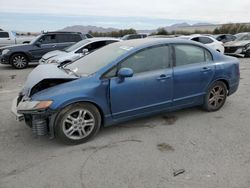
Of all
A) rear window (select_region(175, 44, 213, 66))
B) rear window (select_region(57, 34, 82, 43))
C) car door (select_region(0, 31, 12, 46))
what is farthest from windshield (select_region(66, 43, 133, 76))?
car door (select_region(0, 31, 12, 46))

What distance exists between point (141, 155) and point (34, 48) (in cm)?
966

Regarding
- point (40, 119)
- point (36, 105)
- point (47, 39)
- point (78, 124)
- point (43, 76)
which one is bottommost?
point (78, 124)

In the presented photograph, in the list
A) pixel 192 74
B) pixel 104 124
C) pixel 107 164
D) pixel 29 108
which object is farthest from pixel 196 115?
pixel 29 108

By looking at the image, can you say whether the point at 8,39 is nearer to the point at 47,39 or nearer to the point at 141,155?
the point at 47,39

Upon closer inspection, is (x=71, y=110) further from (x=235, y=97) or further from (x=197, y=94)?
(x=235, y=97)

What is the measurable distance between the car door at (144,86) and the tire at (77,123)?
338 mm

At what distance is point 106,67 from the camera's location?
398 cm

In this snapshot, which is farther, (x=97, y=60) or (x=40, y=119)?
(x=97, y=60)

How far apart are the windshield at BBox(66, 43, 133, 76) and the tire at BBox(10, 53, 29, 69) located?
7.55m

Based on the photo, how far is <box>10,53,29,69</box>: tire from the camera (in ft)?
37.2

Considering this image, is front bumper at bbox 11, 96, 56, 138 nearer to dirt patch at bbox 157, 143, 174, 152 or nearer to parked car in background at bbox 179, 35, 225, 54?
dirt patch at bbox 157, 143, 174, 152

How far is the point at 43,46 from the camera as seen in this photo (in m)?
11.9

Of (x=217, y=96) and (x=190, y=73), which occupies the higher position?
(x=190, y=73)

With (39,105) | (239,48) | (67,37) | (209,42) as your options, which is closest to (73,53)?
(67,37)
